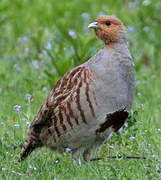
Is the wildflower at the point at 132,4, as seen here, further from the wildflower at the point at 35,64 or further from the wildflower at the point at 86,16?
the wildflower at the point at 35,64

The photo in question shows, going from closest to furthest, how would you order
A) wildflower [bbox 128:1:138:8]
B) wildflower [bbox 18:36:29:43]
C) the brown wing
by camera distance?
the brown wing → wildflower [bbox 18:36:29:43] → wildflower [bbox 128:1:138:8]

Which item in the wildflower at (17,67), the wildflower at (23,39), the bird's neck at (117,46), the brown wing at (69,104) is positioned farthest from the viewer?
the wildflower at (23,39)

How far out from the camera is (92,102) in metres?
5.63

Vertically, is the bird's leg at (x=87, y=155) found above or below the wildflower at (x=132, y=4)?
above

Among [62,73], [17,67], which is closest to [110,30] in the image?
[62,73]

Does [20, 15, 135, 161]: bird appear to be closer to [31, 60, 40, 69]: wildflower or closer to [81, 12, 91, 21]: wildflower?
[31, 60, 40, 69]: wildflower

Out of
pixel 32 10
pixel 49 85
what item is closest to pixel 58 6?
pixel 32 10

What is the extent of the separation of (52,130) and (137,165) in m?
0.79

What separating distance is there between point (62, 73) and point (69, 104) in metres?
2.56

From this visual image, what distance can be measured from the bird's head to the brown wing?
0.33m

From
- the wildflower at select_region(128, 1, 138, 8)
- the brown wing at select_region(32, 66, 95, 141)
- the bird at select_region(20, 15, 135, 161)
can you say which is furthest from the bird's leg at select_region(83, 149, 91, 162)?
the wildflower at select_region(128, 1, 138, 8)

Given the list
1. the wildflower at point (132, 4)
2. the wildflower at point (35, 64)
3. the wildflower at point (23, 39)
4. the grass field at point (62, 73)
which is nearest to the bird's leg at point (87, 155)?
the grass field at point (62, 73)

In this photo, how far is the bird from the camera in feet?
18.5

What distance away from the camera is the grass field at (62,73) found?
554 centimetres
